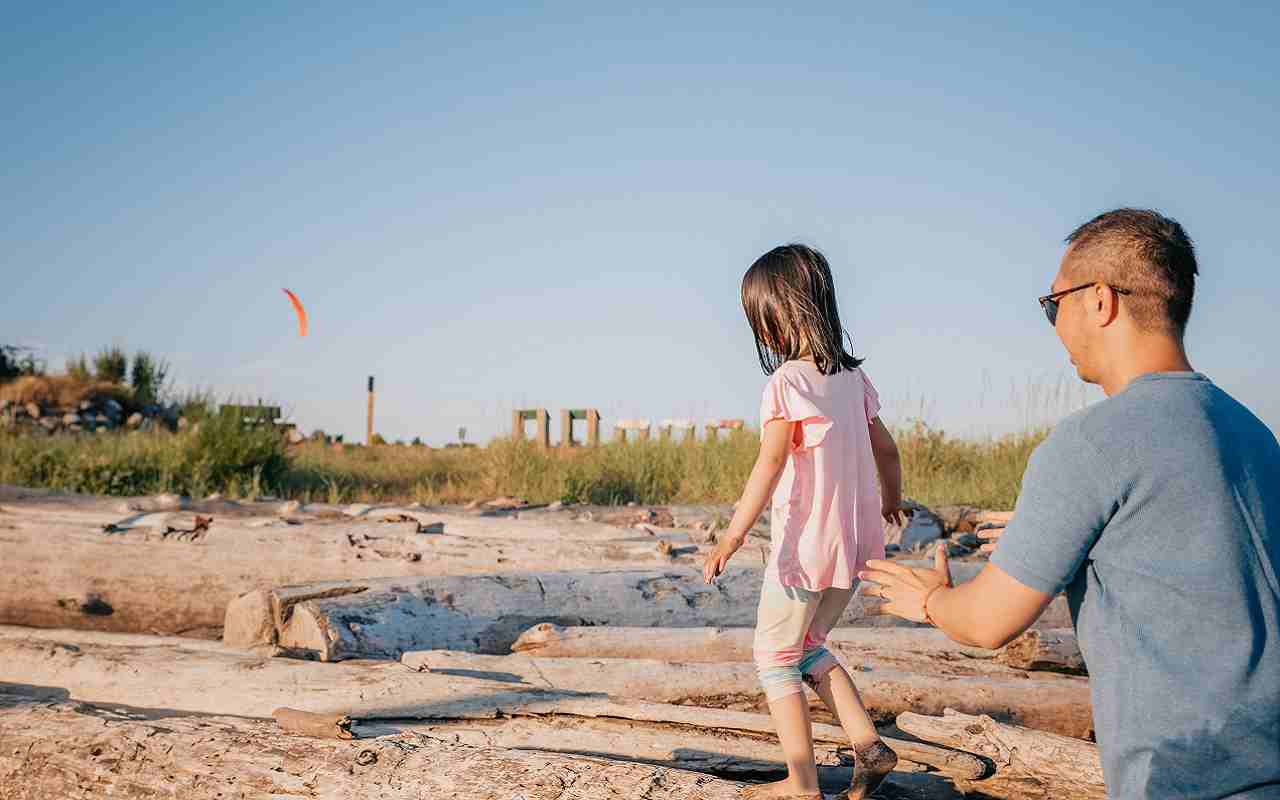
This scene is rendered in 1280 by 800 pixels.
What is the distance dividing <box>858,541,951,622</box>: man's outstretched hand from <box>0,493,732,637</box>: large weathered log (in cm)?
397

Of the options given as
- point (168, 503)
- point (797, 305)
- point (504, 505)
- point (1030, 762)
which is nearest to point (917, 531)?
point (504, 505)

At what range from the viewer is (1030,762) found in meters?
3.57

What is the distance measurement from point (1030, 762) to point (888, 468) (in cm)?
114

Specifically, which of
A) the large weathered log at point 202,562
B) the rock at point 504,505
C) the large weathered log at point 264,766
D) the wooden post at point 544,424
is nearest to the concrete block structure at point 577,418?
the wooden post at point 544,424

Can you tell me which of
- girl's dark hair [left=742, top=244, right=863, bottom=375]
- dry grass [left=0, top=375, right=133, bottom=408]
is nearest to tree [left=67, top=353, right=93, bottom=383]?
dry grass [left=0, top=375, right=133, bottom=408]

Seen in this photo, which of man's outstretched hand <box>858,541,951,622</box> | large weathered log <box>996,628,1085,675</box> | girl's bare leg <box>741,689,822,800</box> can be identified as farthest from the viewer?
large weathered log <box>996,628,1085,675</box>

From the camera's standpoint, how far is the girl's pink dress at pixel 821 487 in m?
3.35

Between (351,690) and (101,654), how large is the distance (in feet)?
5.26

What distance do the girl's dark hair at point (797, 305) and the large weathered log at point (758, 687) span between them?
1536 millimetres

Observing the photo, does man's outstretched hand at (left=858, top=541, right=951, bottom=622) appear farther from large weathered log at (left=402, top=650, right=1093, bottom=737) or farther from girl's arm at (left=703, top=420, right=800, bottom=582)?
large weathered log at (left=402, top=650, right=1093, bottom=737)

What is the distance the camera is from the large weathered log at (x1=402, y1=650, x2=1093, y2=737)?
427 centimetres

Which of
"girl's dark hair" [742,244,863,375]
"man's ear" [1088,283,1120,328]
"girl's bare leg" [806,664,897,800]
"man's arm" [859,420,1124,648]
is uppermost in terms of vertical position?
"girl's dark hair" [742,244,863,375]

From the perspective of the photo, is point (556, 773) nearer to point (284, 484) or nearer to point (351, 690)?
point (351, 690)

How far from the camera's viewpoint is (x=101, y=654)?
4.93 meters
